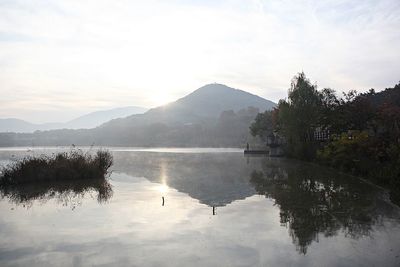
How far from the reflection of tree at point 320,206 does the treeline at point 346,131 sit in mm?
1473

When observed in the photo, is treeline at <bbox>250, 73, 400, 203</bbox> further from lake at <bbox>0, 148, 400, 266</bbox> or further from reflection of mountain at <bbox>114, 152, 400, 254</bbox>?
lake at <bbox>0, 148, 400, 266</bbox>

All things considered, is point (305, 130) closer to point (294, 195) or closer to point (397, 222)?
point (294, 195)

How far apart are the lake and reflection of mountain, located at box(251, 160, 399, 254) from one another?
0.03 meters

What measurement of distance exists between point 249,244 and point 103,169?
1600cm

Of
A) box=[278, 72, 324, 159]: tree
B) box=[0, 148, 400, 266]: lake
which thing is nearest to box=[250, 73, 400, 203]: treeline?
box=[278, 72, 324, 159]: tree

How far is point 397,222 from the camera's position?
10.6 m

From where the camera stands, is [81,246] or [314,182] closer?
[81,246]

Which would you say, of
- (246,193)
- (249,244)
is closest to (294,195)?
(246,193)

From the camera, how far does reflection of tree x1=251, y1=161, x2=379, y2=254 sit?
31.8 ft

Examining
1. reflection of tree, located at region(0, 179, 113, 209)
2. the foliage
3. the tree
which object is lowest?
reflection of tree, located at region(0, 179, 113, 209)

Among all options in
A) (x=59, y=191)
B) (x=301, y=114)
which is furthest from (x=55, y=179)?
(x=301, y=114)

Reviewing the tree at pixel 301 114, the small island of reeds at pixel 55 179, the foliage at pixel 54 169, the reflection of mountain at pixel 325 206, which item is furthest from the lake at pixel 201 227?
the tree at pixel 301 114

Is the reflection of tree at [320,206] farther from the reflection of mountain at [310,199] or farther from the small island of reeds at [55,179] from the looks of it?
the small island of reeds at [55,179]

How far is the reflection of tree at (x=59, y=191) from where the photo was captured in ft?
49.2
